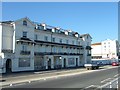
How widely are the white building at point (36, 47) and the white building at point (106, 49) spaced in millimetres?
58827

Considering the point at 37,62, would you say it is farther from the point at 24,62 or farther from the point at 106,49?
the point at 106,49

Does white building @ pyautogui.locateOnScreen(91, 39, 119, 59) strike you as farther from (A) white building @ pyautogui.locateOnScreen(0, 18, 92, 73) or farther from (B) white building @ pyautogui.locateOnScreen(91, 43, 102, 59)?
(A) white building @ pyautogui.locateOnScreen(0, 18, 92, 73)

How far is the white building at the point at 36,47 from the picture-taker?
163ft

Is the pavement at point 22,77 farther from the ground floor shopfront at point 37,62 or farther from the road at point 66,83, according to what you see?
the ground floor shopfront at point 37,62

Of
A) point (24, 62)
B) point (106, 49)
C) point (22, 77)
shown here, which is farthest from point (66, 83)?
point (106, 49)

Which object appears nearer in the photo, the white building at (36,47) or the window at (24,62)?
the white building at (36,47)

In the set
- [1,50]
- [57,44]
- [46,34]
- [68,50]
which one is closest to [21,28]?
[1,50]

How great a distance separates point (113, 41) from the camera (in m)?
142

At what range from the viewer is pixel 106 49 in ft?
473

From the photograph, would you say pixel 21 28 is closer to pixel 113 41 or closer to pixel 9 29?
pixel 9 29

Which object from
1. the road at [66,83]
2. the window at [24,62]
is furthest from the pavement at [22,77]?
the window at [24,62]

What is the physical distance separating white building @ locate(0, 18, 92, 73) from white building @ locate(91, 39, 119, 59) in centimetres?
5883

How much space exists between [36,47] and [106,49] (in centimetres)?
9074

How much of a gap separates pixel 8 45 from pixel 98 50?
10339 cm
